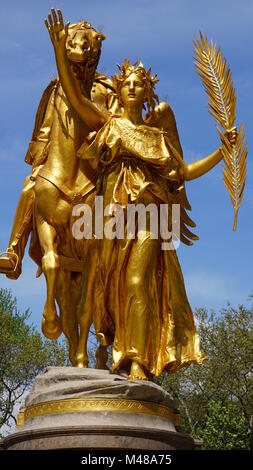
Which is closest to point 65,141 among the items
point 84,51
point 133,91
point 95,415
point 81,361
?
point 133,91

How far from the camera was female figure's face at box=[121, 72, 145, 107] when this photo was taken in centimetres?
1065

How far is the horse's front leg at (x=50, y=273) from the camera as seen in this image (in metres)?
10.1

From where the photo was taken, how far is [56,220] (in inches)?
405

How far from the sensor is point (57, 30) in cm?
1008

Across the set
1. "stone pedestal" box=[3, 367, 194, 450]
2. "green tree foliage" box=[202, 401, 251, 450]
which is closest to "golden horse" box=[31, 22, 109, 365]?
"stone pedestal" box=[3, 367, 194, 450]

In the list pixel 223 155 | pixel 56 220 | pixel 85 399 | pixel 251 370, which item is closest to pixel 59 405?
pixel 85 399

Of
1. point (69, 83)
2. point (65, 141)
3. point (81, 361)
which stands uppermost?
point (69, 83)

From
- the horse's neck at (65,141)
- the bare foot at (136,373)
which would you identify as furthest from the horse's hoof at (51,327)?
the horse's neck at (65,141)

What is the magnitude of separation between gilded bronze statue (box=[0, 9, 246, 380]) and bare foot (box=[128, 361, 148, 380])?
13 mm

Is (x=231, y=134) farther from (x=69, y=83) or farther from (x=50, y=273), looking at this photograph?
(x=50, y=273)

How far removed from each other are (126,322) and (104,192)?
171 centimetres

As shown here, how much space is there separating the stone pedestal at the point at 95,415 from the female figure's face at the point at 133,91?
3613mm

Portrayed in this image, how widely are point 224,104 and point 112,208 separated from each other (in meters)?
2.11

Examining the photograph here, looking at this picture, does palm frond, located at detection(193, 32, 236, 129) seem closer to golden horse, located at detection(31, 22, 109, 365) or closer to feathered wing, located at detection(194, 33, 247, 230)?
feathered wing, located at detection(194, 33, 247, 230)
